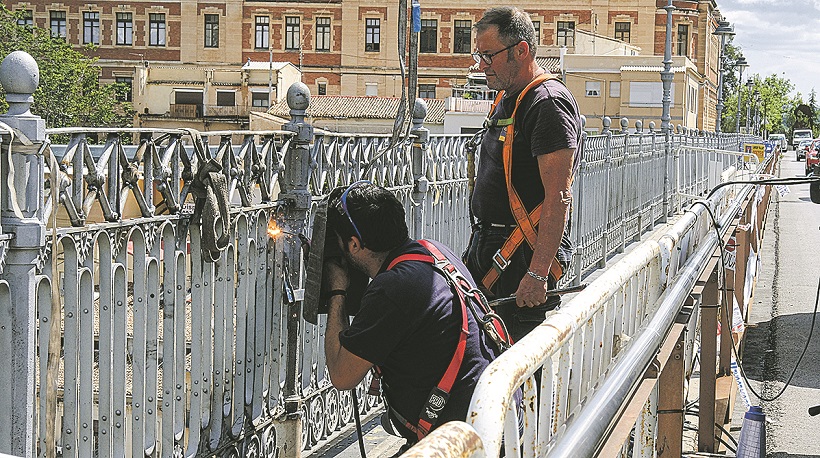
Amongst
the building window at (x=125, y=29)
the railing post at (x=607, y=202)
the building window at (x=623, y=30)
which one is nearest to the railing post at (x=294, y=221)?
the railing post at (x=607, y=202)

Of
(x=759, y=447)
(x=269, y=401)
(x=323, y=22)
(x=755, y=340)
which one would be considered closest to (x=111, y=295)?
(x=269, y=401)

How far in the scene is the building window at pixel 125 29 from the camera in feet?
263

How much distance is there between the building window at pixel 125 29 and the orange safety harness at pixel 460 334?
263 ft

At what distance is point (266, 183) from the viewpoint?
196 inches

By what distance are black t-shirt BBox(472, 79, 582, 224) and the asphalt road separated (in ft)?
6.67

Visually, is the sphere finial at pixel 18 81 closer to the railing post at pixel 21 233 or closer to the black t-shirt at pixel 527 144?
the railing post at pixel 21 233

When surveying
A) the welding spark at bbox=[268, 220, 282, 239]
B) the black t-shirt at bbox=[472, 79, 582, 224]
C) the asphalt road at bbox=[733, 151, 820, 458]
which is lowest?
the asphalt road at bbox=[733, 151, 820, 458]

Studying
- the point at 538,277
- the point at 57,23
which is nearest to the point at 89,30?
the point at 57,23

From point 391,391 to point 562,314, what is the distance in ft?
4.78

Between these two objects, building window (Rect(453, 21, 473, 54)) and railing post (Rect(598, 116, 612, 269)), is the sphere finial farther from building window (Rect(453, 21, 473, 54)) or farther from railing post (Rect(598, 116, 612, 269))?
building window (Rect(453, 21, 473, 54))

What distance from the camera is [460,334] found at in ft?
11.8

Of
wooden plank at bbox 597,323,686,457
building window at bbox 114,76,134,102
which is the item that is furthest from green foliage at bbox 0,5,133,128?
wooden plank at bbox 597,323,686,457

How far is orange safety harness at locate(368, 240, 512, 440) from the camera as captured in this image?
3.58 metres

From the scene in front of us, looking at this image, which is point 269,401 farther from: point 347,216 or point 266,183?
point 347,216
